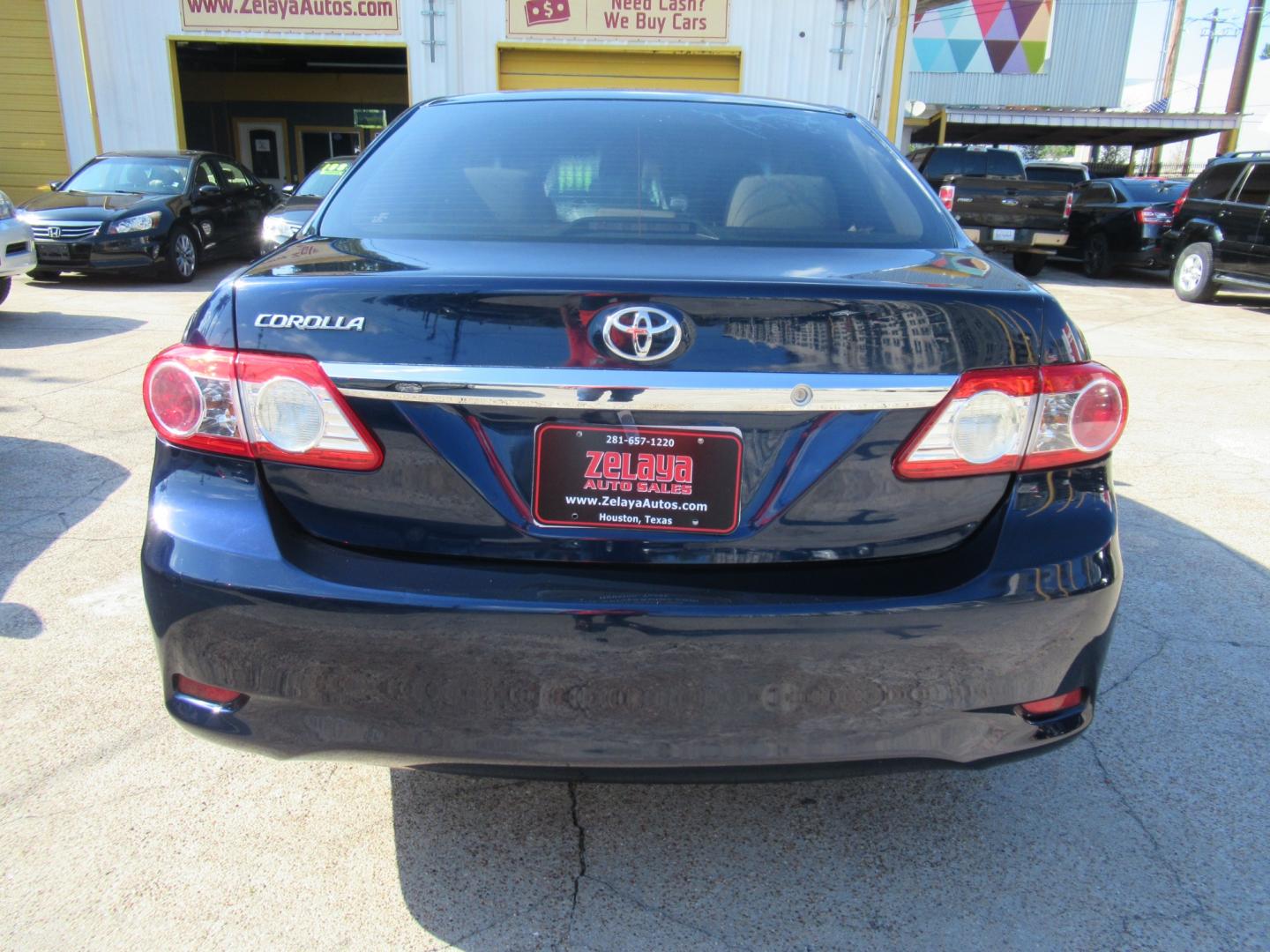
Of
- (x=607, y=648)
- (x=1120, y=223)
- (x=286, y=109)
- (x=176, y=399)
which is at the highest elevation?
(x=176, y=399)

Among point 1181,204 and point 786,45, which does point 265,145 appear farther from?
point 1181,204

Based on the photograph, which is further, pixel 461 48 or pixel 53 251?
pixel 461 48

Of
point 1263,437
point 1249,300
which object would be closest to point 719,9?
point 1249,300

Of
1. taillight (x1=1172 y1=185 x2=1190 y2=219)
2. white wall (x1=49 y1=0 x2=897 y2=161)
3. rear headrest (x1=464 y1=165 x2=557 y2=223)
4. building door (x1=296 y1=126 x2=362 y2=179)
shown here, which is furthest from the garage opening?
rear headrest (x1=464 y1=165 x2=557 y2=223)

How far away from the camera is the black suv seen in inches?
429

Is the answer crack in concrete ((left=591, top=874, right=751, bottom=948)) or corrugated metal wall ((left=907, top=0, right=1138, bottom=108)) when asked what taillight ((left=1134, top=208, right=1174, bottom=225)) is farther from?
corrugated metal wall ((left=907, top=0, right=1138, bottom=108))

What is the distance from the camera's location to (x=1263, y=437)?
5.95 m

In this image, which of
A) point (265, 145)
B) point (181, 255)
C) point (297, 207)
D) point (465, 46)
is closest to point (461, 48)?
point (465, 46)

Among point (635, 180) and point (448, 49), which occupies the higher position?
point (448, 49)

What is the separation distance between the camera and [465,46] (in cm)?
1470

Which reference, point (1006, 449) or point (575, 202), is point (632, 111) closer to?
point (575, 202)

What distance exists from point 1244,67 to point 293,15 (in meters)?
26.5

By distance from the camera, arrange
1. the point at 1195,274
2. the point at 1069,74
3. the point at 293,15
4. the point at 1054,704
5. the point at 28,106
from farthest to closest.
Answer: the point at 1069,74, the point at 28,106, the point at 293,15, the point at 1195,274, the point at 1054,704

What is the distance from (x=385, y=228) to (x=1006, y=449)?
1.43 metres
